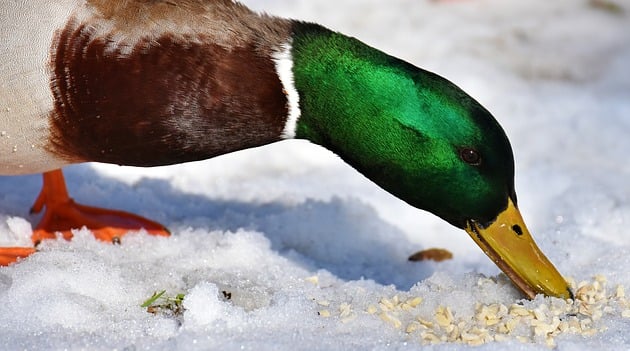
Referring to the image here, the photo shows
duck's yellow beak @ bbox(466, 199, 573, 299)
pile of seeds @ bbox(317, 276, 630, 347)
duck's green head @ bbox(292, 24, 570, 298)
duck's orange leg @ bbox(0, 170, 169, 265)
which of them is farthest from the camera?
duck's orange leg @ bbox(0, 170, 169, 265)

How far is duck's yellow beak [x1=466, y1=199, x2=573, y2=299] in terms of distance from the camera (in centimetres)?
288

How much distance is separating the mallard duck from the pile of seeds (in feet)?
0.24

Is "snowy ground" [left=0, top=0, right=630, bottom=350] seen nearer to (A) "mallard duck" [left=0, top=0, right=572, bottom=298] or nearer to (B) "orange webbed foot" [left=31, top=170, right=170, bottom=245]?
(B) "orange webbed foot" [left=31, top=170, right=170, bottom=245]

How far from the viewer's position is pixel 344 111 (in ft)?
9.30

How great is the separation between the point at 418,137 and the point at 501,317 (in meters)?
0.52

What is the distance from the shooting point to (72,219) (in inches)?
147

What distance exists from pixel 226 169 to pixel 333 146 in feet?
5.77

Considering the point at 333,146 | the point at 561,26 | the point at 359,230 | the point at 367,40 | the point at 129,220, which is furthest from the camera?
the point at 561,26

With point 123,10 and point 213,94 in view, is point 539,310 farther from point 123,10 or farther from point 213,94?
point 123,10

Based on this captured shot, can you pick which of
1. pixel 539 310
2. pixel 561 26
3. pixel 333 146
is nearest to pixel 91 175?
pixel 333 146

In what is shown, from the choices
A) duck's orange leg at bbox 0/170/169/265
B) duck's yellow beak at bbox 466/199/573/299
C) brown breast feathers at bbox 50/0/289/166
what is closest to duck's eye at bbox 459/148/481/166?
duck's yellow beak at bbox 466/199/573/299

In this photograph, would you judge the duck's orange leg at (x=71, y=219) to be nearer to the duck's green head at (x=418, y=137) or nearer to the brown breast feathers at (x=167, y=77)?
the brown breast feathers at (x=167, y=77)

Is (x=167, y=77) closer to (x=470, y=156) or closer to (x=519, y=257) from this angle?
(x=470, y=156)

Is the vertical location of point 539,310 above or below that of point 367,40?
above
